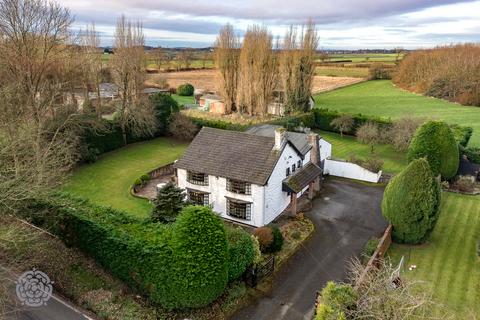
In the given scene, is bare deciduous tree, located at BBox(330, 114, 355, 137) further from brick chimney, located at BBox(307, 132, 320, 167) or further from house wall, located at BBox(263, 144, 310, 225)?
house wall, located at BBox(263, 144, 310, 225)

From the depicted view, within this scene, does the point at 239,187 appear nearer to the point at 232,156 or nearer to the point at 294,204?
the point at 232,156

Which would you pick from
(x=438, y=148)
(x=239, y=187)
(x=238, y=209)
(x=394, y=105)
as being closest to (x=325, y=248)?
(x=238, y=209)

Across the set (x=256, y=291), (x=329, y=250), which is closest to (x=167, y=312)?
(x=256, y=291)

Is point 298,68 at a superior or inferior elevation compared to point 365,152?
superior

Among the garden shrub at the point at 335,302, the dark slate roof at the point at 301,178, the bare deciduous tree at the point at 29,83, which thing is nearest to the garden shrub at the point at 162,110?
the bare deciduous tree at the point at 29,83

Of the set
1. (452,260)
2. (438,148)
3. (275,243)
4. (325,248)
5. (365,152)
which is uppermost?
(438,148)

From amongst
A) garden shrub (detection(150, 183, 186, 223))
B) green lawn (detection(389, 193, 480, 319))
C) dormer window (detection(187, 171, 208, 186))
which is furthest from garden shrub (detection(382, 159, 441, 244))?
garden shrub (detection(150, 183, 186, 223))
